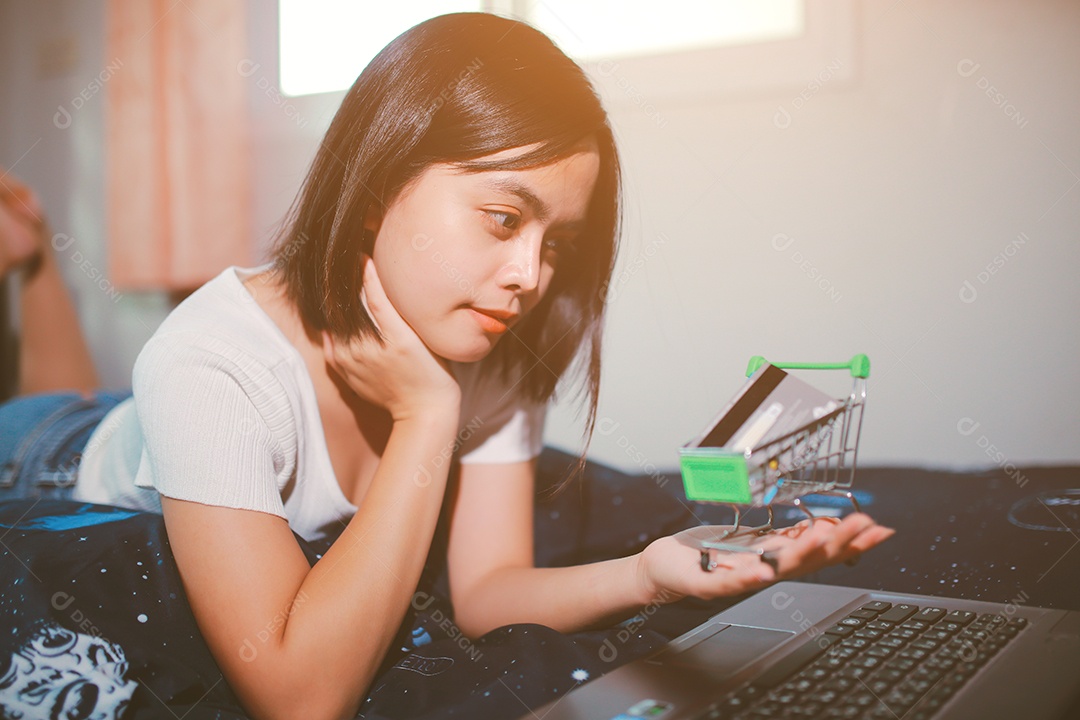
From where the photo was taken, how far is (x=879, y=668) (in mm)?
527

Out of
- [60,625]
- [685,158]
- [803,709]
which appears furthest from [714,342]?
[60,625]

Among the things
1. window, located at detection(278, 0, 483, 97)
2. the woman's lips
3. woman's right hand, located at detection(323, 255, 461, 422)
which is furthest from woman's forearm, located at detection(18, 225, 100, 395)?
the woman's lips

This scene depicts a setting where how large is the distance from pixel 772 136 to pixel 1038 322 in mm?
438

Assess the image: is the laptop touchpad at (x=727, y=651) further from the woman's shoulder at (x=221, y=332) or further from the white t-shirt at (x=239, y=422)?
the woman's shoulder at (x=221, y=332)

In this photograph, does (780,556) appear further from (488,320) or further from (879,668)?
(488,320)

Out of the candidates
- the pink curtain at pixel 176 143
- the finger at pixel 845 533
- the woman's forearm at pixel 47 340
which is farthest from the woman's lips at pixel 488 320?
the woman's forearm at pixel 47 340

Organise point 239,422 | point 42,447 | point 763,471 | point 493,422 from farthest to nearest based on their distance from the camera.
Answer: point 42,447, point 493,422, point 239,422, point 763,471

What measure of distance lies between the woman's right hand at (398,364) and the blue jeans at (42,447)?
1.79 ft

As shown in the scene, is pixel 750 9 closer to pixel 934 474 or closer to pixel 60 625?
pixel 934 474


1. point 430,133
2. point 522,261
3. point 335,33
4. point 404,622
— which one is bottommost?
point 404,622

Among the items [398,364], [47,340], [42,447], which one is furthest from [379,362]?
[47,340]

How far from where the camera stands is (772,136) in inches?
46.6

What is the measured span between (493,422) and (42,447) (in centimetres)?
65

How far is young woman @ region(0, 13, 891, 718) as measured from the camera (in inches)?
25.4
